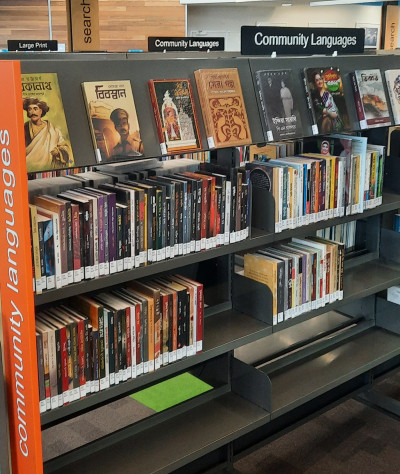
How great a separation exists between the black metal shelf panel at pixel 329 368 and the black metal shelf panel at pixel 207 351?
373mm

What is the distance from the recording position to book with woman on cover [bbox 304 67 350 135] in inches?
106

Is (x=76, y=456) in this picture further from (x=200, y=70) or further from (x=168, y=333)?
(x=200, y=70)

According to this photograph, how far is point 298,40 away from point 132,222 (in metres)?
1.38

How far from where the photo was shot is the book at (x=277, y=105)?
97.6 inches

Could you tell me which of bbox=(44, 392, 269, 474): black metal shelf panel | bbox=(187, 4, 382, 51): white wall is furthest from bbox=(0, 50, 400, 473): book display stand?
bbox=(187, 4, 382, 51): white wall

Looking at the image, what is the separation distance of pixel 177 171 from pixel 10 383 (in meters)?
1.09

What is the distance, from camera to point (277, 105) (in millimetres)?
2518

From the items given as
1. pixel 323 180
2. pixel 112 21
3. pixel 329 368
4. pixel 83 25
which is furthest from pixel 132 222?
pixel 112 21

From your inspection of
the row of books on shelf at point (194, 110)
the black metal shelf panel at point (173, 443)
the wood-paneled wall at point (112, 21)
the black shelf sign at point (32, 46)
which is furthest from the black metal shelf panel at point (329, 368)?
the wood-paneled wall at point (112, 21)

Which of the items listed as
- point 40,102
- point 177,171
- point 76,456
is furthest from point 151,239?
point 76,456

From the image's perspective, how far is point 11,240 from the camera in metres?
1.67

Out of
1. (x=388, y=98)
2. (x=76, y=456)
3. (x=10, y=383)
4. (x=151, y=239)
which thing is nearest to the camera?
(x=10, y=383)

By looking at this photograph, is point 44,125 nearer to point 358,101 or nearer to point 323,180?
point 323,180

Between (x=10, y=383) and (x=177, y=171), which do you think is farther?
(x=177, y=171)
